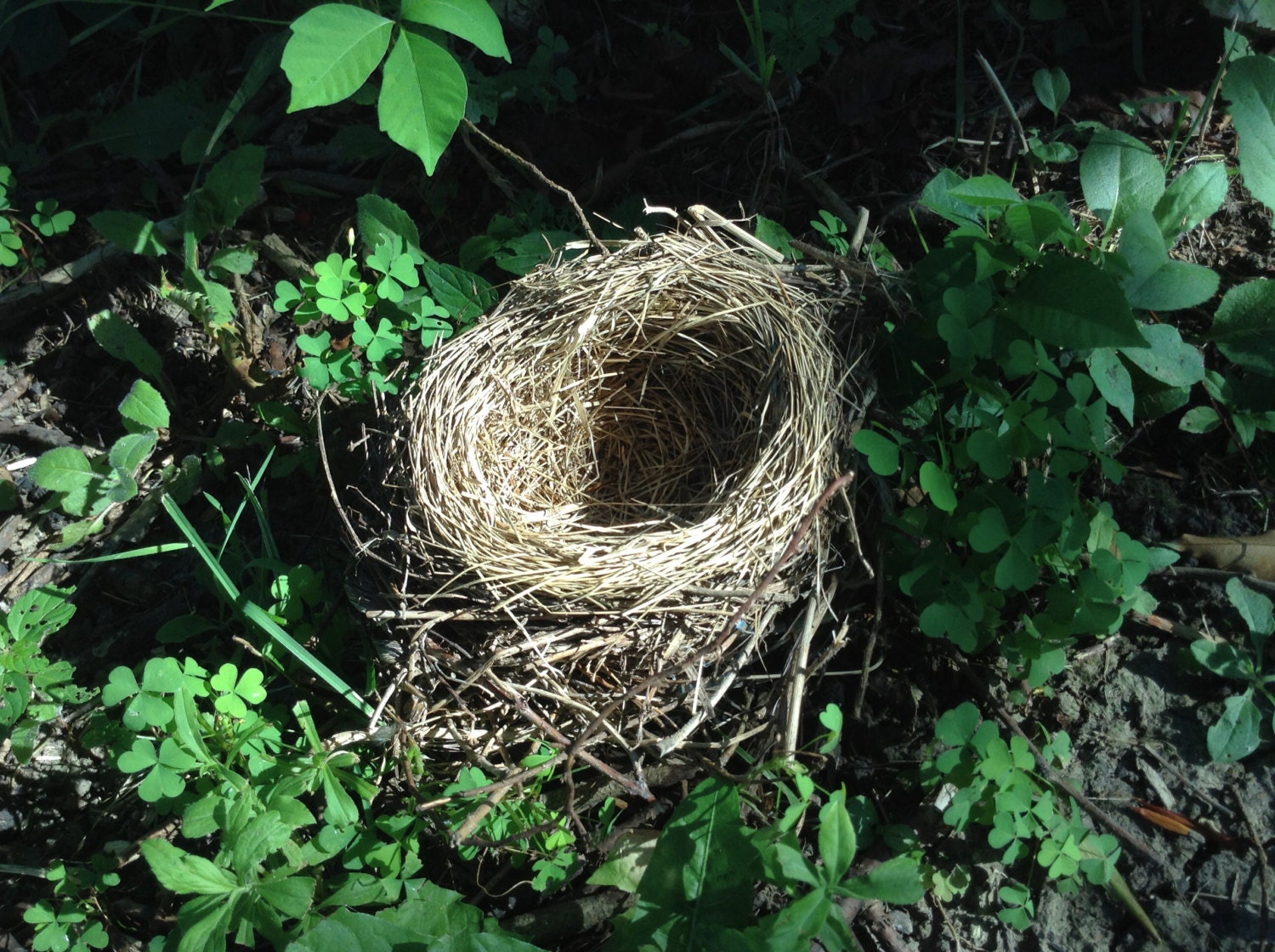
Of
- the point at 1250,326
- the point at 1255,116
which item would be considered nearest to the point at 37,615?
the point at 1250,326

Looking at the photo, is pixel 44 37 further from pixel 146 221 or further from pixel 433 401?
pixel 433 401

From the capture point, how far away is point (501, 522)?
1.81m

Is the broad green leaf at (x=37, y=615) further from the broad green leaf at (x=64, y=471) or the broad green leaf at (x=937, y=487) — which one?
the broad green leaf at (x=937, y=487)

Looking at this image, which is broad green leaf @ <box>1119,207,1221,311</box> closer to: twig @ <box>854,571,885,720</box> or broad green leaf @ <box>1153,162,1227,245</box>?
broad green leaf @ <box>1153,162,1227,245</box>

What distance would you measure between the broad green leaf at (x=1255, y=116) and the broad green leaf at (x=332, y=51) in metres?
1.65

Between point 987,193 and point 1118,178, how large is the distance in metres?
0.39

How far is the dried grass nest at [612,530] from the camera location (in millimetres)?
1586

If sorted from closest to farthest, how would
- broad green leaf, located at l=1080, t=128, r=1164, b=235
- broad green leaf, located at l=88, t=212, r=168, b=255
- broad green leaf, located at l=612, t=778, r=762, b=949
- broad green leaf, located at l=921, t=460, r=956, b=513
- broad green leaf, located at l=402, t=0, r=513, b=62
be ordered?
broad green leaf, located at l=612, t=778, r=762, b=949 → broad green leaf, located at l=921, t=460, r=956, b=513 → broad green leaf, located at l=402, t=0, r=513, b=62 → broad green leaf, located at l=1080, t=128, r=1164, b=235 → broad green leaf, located at l=88, t=212, r=168, b=255

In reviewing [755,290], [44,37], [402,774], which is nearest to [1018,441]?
[755,290]

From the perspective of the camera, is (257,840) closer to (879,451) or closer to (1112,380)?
(879,451)

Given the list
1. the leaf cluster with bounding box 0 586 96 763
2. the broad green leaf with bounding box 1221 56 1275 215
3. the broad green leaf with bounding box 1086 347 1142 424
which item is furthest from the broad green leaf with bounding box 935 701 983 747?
the leaf cluster with bounding box 0 586 96 763

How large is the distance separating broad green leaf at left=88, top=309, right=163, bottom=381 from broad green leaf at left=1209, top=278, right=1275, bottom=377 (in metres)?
2.44

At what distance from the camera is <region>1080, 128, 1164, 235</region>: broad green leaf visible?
1754 mm

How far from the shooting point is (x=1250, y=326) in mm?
1753
